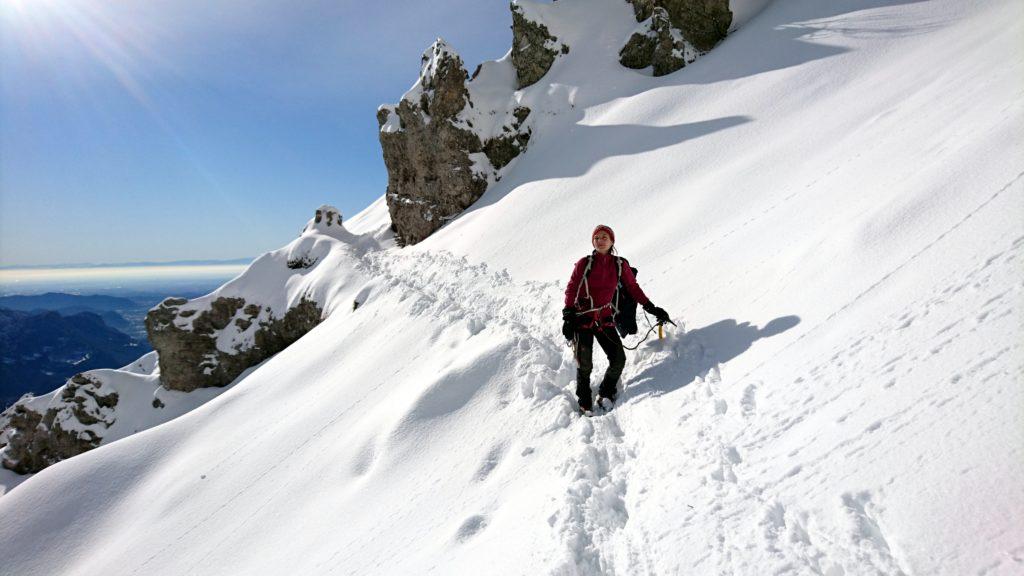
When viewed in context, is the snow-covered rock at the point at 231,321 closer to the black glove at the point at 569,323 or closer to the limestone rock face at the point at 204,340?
the limestone rock face at the point at 204,340

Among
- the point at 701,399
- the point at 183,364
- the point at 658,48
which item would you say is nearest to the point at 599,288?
the point at 701,399

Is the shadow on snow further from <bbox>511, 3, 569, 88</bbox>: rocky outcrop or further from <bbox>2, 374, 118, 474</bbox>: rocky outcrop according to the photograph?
<bbox>2, 374, 118, 474</bbox>: rocky outcrop

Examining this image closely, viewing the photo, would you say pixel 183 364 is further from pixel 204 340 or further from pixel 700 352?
pixel 700 352

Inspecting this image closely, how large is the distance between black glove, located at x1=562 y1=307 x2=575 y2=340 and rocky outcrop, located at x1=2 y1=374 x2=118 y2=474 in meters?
30.0

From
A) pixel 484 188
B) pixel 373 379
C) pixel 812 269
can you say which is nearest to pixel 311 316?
pixel 484 188

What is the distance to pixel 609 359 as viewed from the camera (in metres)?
5.70

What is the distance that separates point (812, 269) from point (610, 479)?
3.78 m

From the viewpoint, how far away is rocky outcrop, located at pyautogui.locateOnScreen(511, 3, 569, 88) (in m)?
25.7

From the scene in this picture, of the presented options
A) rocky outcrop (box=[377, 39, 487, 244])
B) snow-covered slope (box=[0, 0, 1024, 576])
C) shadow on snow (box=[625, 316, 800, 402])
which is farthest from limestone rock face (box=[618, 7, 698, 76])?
shadow on snow (box=[625, 316, 800, 402])

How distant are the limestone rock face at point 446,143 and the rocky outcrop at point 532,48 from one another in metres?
3.54

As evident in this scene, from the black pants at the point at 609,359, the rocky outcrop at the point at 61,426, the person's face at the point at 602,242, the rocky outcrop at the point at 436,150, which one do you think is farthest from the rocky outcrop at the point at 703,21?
the rocky outcrop at the point at 61,426

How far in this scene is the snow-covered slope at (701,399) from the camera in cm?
273

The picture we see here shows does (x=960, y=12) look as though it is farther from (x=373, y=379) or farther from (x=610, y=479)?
(x=373, y=379)

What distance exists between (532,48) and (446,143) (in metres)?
8.56
